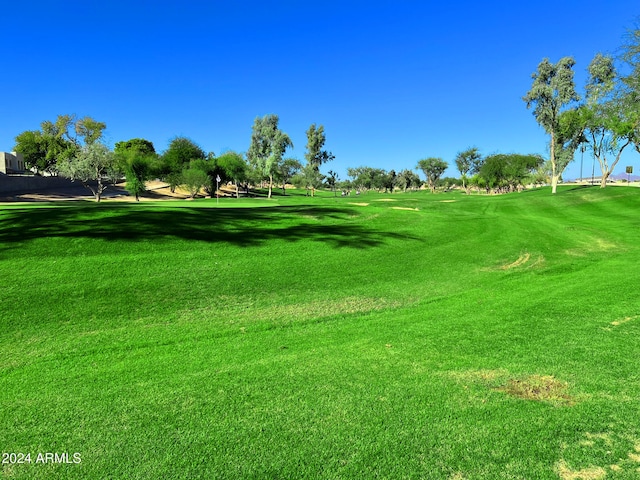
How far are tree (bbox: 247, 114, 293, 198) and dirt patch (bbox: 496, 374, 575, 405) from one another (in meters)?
83.7

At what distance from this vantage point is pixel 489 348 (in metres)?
4.97

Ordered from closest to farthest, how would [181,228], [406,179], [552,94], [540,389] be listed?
1. [540,389]
2. [181,228]
3. [552,94]
4. [406,179]

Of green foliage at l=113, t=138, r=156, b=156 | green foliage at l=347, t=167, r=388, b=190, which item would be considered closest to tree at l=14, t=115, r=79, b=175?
green foliage at l=113, t=138, r=156, b=156

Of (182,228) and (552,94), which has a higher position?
(552,94)

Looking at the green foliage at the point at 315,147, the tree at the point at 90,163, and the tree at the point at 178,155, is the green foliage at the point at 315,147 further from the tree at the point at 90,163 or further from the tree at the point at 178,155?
the tree at the point at 90,163

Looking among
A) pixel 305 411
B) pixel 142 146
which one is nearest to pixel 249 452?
pixel 305 411

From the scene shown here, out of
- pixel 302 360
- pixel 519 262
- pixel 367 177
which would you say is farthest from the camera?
pixel 367 177

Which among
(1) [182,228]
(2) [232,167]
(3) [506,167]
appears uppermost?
(3) [506,167]

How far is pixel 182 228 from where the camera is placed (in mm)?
11531

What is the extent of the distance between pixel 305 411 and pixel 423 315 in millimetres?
3741

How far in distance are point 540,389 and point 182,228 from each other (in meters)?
10.2

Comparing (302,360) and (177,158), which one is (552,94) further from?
(177,158)

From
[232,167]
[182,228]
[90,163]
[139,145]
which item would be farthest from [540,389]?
[139,145]

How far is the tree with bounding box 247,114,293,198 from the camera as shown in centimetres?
8625
